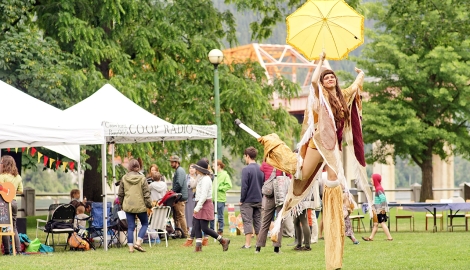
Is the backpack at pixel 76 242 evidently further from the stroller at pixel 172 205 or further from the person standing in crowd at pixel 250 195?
the person standing in crowd at pixel 250 195

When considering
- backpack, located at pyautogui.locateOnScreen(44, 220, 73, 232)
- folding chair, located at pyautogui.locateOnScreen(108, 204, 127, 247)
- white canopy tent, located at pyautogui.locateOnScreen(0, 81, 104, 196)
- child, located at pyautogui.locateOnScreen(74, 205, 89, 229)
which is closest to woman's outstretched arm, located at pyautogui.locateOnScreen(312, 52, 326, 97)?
white canopy tent, located at pyautogui.locateOnScreen(0, 81, 104, 196)

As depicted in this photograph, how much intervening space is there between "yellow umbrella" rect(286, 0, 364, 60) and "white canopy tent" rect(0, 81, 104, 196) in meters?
6.59

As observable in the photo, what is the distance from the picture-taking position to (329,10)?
12.1 meters

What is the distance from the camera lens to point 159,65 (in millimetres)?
28375

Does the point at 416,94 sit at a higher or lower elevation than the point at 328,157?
higher

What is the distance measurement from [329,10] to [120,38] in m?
16.8

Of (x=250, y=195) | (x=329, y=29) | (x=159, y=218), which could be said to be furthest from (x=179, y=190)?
(x=329, y=29)

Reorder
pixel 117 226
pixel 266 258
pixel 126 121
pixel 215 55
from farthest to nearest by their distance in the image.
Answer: pixel 215 55 < pixel 126 121 < pixel 117 226 < pixel 266 258

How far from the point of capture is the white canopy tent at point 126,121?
19.0 m

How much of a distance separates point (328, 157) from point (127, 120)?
10584 mm

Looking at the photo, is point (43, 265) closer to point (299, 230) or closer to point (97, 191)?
point (299, 230)

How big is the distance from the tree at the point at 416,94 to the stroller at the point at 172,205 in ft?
67.7

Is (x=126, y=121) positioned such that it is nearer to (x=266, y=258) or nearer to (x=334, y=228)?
(x=266, y=258)

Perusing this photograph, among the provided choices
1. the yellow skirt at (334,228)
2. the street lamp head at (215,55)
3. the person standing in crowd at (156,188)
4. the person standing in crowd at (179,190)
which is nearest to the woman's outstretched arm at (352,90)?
the yellow skirt at (334,228)
